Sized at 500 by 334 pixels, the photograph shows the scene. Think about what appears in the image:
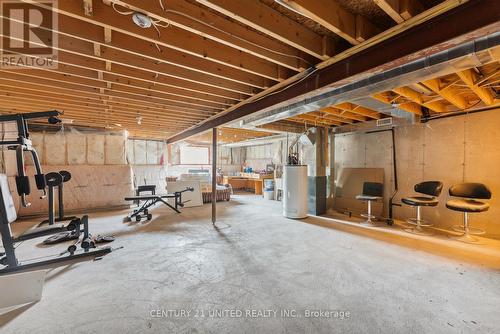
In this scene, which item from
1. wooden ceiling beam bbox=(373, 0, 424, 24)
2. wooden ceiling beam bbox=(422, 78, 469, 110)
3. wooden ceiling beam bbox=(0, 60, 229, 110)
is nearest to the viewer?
wooden ceiling beam bbox=(373, 0, 424, 24)

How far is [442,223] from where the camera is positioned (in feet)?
13.7

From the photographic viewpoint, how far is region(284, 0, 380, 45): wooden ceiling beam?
148 cm

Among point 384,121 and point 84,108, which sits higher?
point 84,108

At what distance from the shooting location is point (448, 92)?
10.5 feet

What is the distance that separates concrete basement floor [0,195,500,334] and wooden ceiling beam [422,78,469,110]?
2.36 m

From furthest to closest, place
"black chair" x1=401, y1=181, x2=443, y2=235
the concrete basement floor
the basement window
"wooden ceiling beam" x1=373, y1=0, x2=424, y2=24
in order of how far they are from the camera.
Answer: the basement window, "black chair" x1=401, y1=181, x2=443, y2=235, the concrete basement floor, "wooden ceiling beam" x1=373, y1=0, x2=424, y2=24

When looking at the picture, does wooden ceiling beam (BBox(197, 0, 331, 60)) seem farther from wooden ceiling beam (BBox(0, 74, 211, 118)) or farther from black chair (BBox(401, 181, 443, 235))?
black chair (BBox(401, 181, 443, 235))

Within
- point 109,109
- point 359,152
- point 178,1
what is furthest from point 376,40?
point 109,109

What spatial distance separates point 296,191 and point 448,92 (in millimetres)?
3169

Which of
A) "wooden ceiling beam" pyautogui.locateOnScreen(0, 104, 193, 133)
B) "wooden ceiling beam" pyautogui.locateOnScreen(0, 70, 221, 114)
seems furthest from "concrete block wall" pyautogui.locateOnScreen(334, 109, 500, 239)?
"wooden ceiling beam" pyautogui.locateOnScreen(0, 104, 193, 133)

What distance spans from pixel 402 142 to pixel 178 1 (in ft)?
17.3

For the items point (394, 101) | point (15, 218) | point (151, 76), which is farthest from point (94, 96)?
point (394, 101)

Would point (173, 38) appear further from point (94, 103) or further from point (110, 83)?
point (94, 103)

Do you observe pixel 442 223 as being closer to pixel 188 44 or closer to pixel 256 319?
pixel 256 319
